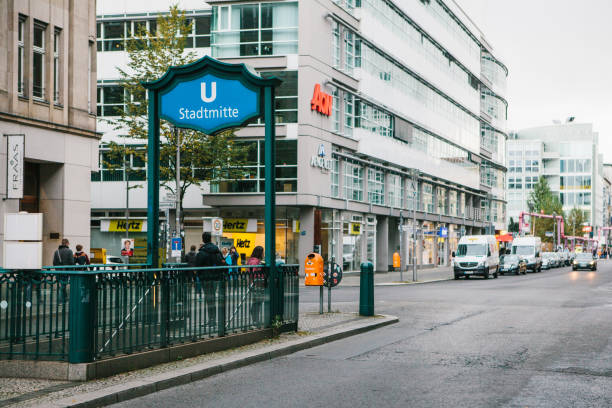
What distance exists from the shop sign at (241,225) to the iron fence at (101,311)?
105 feet

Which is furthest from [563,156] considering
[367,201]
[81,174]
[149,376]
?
[149,376]

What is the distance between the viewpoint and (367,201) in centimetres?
4941

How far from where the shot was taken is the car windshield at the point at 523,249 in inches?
2393

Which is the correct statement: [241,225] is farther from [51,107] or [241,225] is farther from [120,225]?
[51,107]

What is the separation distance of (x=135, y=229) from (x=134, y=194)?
7.15ft

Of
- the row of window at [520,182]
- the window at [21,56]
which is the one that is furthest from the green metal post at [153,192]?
the row of window at [520,182]

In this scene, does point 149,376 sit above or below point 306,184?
below

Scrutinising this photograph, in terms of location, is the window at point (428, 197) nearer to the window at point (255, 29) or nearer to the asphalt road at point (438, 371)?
the window at point (255, 29)

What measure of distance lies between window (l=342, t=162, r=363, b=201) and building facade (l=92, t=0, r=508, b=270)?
0.43 ft

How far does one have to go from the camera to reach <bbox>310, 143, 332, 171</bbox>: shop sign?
137 ft

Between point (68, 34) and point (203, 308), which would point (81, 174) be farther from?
point (203, 308)

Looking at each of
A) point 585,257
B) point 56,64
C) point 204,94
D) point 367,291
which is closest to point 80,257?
point 56,64

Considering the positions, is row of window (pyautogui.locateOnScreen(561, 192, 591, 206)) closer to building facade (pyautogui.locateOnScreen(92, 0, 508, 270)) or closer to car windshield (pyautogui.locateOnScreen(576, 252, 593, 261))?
car windshield (pyautogui.locateOnScreen(576, 252, 593, 261))

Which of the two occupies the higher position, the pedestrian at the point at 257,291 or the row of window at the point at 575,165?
the row of window at the point at 575,165
